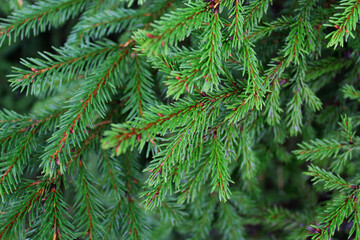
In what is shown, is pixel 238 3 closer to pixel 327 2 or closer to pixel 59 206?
pixel 327 2

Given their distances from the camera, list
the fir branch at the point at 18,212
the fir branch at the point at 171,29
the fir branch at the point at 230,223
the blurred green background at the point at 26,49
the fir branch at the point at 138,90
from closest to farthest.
Answer: the fir branch at the point at 171,29, the fir branch at the point at 18,212, the fir branch at the point at 138,90, the fir branch at the point at 230,223, the blurred green background at the point at 26,49

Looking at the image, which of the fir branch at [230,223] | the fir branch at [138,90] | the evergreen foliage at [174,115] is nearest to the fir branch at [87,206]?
the evergreen foliage at [174,115]

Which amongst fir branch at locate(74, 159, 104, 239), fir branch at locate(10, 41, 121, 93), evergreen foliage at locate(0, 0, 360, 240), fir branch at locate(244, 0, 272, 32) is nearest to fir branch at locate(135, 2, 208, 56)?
evergreen foliage at locate(0, 0, 360, 240)

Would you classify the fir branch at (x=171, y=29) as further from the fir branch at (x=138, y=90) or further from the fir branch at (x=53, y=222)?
the fir branch at (x=53, y=222)

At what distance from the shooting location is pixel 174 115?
755mm

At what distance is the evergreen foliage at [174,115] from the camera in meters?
0.74

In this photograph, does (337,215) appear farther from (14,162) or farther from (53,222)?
(14,162)

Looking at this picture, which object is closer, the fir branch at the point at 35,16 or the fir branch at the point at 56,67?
the fir branch at the point at 56,67

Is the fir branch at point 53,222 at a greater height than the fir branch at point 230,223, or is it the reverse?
the fir branch at point 53,222

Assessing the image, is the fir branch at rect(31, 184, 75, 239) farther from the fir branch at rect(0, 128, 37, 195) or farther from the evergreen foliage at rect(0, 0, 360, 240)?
the fir branch at rect(0, 128, 37, 195)

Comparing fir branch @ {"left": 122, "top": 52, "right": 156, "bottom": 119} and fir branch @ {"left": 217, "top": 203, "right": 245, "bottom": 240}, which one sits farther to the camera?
fir branch @ {"left": 217, "top": 203, "right": 245, "bottom": 240}

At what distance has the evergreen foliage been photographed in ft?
2.42

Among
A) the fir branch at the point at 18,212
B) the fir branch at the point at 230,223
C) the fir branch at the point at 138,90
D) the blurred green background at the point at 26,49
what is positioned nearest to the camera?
the fir branch at the point at 18,212

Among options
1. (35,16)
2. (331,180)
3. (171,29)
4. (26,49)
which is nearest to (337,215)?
(331,180)
